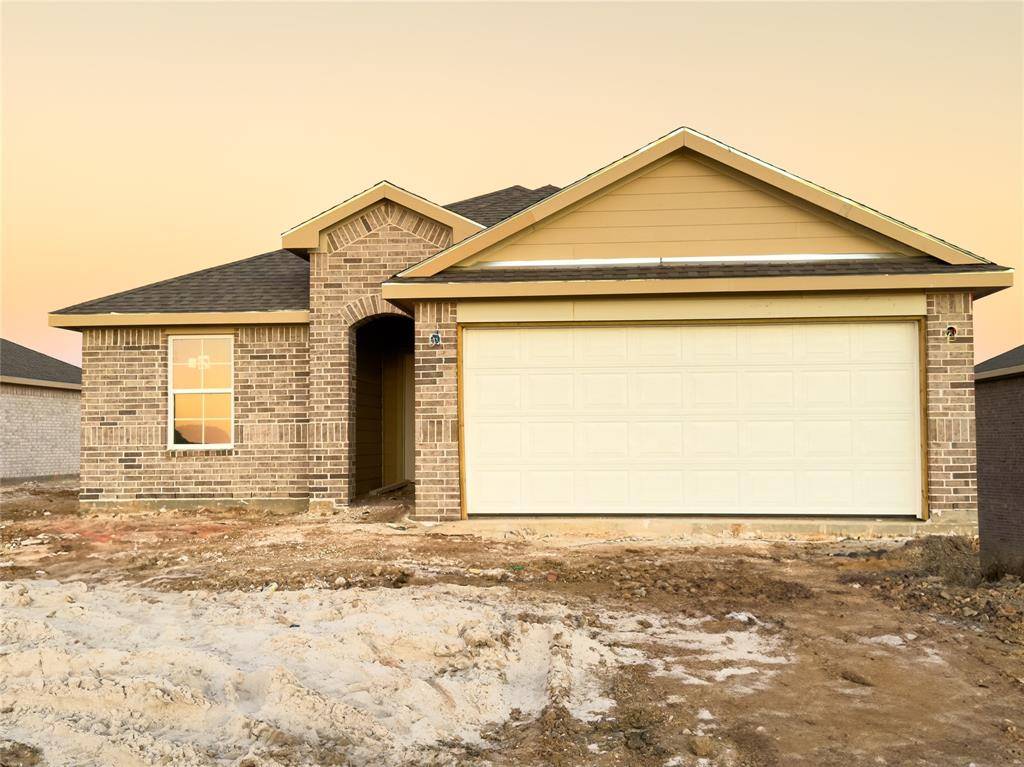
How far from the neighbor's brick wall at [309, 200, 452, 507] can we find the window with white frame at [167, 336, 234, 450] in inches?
61.9

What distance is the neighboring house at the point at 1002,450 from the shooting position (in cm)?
2081

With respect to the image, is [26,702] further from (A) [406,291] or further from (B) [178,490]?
(B) [178,490]

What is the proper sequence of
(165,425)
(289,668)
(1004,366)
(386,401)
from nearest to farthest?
(289,668)
(165,425)
(386,401)
(1004,366)

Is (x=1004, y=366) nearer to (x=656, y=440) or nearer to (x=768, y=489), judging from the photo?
(x=768, y=489)

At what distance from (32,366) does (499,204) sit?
17937 mm

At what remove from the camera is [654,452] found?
35.6 feet

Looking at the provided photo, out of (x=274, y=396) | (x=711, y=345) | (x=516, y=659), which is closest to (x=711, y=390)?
(x=711, y=345)

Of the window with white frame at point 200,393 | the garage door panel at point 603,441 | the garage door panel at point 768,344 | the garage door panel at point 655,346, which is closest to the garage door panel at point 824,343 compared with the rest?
the garage door panel at point 768,344

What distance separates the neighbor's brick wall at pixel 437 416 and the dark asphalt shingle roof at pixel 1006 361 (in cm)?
1600

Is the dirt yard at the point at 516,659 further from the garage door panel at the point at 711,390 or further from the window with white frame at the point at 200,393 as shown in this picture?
the window with white frame at the point at 200,393

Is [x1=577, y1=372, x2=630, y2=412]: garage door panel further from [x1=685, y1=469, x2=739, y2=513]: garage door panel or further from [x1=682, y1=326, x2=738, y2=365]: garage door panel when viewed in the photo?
[x1=685, y1=469, x2=739, y2=513]: garage door panel

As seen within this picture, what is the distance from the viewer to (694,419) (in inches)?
426

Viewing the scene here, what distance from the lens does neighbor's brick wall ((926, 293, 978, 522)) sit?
10.4 metres

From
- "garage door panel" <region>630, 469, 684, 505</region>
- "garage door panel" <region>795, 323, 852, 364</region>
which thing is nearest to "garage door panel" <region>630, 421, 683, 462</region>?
"garage door panel" <region>630, 469, 684, 505</region>
